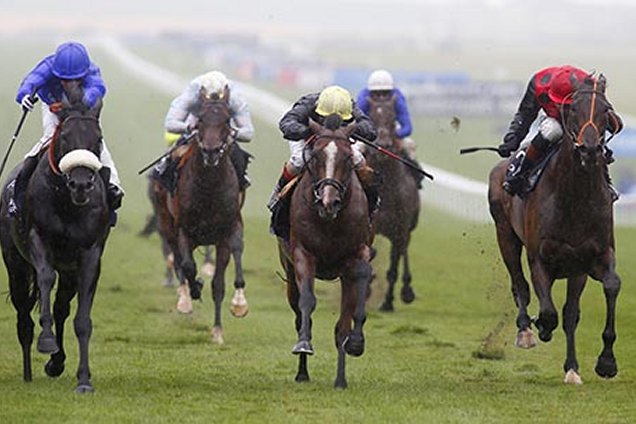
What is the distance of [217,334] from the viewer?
14922 mm

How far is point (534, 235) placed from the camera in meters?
12.0

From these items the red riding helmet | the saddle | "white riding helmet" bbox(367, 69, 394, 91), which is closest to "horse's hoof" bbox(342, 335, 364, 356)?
the saddle

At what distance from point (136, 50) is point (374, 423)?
73728 millimetres

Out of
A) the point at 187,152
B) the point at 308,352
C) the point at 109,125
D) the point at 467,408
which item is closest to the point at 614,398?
the point at 467,408

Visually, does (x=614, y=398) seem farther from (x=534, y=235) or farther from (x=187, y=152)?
(x=187, y=152)

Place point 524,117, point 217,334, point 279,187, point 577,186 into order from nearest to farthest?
point 577,186, point 279,187, point 524,117, point 217,334

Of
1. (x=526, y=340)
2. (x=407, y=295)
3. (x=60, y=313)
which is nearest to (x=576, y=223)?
(x=526, y=340)

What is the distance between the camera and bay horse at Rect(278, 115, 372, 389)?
11.4 metres

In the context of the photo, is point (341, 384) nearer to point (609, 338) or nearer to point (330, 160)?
point (330, 160)

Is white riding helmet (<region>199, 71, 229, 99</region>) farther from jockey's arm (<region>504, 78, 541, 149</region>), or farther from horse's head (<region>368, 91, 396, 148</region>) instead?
jockey's arm (<region>504, 78, 541, 149</region>)

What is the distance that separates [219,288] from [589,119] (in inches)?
200

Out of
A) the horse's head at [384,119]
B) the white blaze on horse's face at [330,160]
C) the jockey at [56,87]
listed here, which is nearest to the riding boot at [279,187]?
the white blaze on horse's face at [330,160]

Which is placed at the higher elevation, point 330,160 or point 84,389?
point 330,160

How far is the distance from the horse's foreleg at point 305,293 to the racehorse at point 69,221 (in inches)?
49.2
